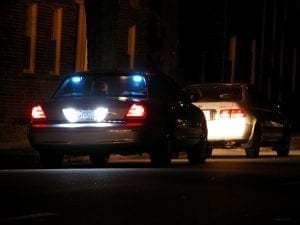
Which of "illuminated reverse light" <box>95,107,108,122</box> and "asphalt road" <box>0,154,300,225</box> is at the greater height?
"illuminated reverse light" <box>95,107,108,122</box>

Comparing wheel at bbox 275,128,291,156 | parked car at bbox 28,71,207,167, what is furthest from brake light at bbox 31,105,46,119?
wheel at bbox 275,128,291,156

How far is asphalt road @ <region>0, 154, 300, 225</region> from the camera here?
9.45 metres

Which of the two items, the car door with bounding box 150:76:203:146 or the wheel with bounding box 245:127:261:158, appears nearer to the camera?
the car door with bounding box 150:76:203:146

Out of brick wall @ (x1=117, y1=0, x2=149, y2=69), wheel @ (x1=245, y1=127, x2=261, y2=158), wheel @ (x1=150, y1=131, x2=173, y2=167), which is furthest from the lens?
brick wall @ (x1=117, y1=0, x2=149, y2=69)

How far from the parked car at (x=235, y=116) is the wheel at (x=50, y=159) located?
4039mm

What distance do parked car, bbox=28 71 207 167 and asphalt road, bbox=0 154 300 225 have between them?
0.69m

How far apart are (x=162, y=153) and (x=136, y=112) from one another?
95 cm

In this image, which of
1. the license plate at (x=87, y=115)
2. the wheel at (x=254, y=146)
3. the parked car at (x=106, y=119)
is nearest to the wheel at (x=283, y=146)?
the wheel at (x=254, y=146)

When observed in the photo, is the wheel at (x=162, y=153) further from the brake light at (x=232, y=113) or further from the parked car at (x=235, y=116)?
the brake light at (x=232, y=113)

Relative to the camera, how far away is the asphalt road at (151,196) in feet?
31.0

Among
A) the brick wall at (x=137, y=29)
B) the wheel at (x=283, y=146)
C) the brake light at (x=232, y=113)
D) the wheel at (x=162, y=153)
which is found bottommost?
the wheel at (x=283, y=146)

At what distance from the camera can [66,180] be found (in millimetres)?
13195

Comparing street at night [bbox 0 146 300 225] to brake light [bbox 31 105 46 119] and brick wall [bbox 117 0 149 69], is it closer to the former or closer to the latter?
brake light [bbox 31 105 46 119]

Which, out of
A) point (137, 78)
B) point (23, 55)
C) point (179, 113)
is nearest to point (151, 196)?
point (137, 78)
